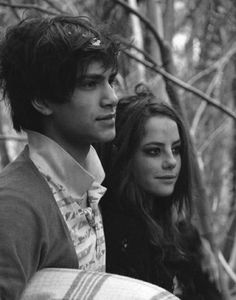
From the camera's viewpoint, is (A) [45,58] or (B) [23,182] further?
(A) [45,58]

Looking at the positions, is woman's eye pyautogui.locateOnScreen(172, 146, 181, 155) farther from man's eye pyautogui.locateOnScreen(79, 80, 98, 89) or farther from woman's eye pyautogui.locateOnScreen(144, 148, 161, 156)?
man's eye pyautogui.locateOnScreen(79, 80, 98, 89)

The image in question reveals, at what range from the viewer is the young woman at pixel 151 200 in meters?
2.13

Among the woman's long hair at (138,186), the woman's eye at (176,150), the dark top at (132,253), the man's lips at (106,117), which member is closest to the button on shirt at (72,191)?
the man's lips at (106,117)

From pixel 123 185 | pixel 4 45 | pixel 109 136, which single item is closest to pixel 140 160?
pixel 123 185

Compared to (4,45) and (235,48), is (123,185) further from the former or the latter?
(235,48)

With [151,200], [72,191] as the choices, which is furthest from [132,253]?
[72,191]

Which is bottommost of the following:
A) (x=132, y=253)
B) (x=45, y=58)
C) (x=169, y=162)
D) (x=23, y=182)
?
(x=132, y=253)

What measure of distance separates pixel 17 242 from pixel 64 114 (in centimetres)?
41

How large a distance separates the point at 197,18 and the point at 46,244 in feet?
12.0

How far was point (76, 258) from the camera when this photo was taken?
1.60 m

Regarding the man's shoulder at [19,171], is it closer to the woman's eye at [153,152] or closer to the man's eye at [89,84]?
the man's eye at [89,84]

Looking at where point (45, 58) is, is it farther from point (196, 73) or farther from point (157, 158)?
point (196, 73)

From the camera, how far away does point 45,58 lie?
5.50 ft

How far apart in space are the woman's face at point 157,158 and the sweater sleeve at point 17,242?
79 cm
